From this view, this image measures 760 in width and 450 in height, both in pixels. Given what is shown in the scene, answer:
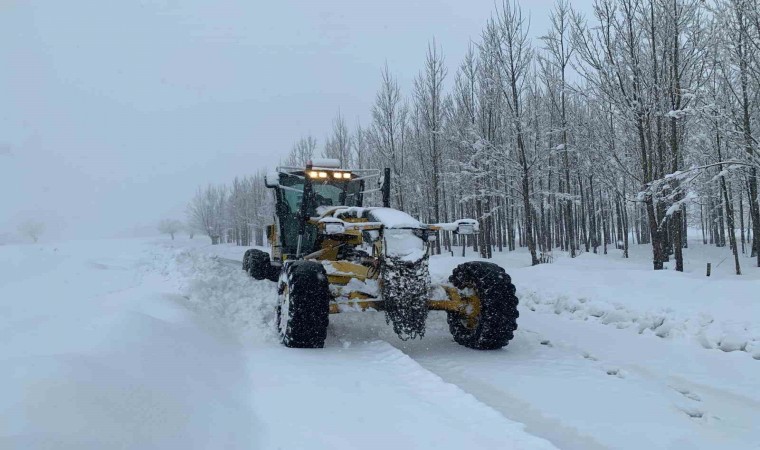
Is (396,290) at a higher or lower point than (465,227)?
lower

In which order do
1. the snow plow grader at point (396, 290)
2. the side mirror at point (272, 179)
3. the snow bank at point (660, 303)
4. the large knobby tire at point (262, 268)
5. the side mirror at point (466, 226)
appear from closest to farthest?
the snow plow grader at point (396, 290), the snow bank at point (660, 303), the side mirror at point (466, 226), the side mirror at point (272, 179), the large knobby tire at point (262, 268)

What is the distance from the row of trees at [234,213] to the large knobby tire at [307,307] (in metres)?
45.3

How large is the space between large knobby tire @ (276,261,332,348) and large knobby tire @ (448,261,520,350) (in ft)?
5.56

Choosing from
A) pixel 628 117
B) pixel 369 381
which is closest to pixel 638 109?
pixel 628 117

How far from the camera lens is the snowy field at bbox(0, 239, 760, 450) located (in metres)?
2.96

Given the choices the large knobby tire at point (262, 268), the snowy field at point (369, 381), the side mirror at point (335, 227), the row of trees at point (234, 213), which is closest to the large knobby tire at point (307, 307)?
the snowy field at point (369, 381)

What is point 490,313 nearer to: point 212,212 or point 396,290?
point 396,290

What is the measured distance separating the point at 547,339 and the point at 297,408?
3913mm

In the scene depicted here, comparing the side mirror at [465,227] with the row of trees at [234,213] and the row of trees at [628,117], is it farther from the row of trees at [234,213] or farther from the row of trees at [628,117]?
the row of trees at [234,213]

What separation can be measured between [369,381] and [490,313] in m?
2.07

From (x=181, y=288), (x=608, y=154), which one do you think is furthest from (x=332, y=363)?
(x=608, y=154)

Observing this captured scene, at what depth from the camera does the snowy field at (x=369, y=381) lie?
296 cm

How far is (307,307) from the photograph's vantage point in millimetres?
5688

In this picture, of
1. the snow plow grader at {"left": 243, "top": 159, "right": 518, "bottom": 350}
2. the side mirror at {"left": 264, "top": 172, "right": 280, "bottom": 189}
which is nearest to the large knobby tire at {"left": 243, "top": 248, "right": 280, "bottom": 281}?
the side mirror at {"left": 264, "top": 172, "right": 280, "bottom": 189}
